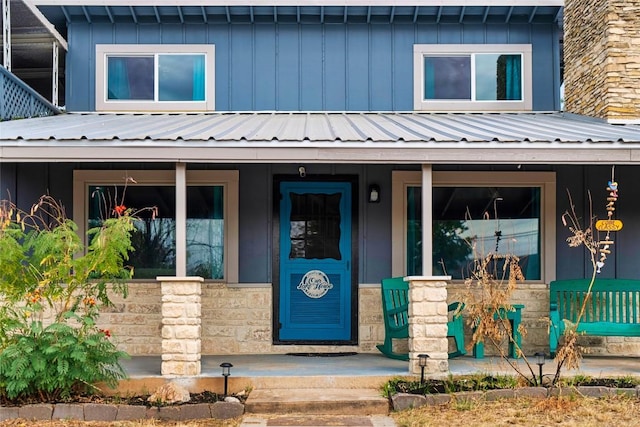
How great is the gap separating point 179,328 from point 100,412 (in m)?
1.19

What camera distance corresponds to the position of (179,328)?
7.53 m

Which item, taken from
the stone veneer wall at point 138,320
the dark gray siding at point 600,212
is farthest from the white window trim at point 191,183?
the dark gray siding at point 600,212

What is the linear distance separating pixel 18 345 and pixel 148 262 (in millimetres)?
2814

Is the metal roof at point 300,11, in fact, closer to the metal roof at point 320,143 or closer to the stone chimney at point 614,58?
the stone chimney at point 614,58

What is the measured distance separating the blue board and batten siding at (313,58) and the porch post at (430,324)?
12.5 feet

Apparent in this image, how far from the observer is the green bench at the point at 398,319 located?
8461 millimetres

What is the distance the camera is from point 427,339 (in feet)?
24.9

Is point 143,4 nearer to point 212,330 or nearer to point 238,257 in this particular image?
point 238,257

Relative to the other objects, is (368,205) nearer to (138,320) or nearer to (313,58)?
(313,58)

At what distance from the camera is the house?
300 inches

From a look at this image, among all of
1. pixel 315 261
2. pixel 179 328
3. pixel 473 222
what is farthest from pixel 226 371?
pixel 473 222

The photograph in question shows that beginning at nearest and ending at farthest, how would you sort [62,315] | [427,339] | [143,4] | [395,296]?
[62,315], [427,339], [395,296], [143,4]

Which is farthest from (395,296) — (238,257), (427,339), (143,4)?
(143,4)

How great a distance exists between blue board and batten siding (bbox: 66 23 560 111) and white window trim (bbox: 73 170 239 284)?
1588mm
